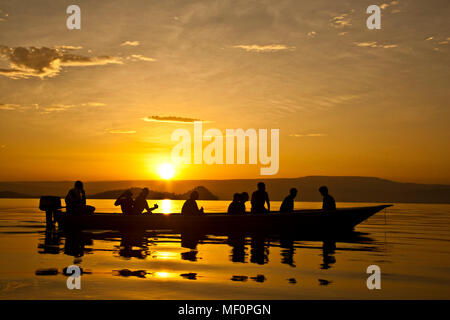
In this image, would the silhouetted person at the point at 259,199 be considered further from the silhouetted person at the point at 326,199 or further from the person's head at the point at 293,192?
the silhouetted person at the point at 326,199

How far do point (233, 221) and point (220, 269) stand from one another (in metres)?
10.1

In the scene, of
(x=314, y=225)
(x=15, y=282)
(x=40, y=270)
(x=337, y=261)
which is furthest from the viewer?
(x=314, y=225)

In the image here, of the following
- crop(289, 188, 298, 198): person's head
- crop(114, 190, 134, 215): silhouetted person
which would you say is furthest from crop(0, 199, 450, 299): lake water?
crop(114, 190, 134, 215): silhouetted person

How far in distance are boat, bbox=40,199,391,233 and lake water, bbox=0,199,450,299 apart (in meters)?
2.82

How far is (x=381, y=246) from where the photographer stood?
59.0 ft

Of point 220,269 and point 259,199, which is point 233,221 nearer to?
point 259,199

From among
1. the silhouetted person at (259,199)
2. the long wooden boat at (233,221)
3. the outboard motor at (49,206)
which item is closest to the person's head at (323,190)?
the long wooden boat at (233,221)

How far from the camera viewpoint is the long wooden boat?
21.7 metres

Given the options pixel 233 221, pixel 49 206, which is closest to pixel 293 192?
pixel 233 221

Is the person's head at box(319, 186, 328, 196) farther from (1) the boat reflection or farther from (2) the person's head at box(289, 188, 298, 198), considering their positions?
(1) the boat reflection

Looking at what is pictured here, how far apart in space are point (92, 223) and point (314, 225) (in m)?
11.7

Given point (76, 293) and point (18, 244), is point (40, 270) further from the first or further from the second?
point (18, 244)

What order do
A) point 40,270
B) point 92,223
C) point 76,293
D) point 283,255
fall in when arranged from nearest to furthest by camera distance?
1. point 76,293
2. point 40,270
3. point 283,255
4. point 92,223
